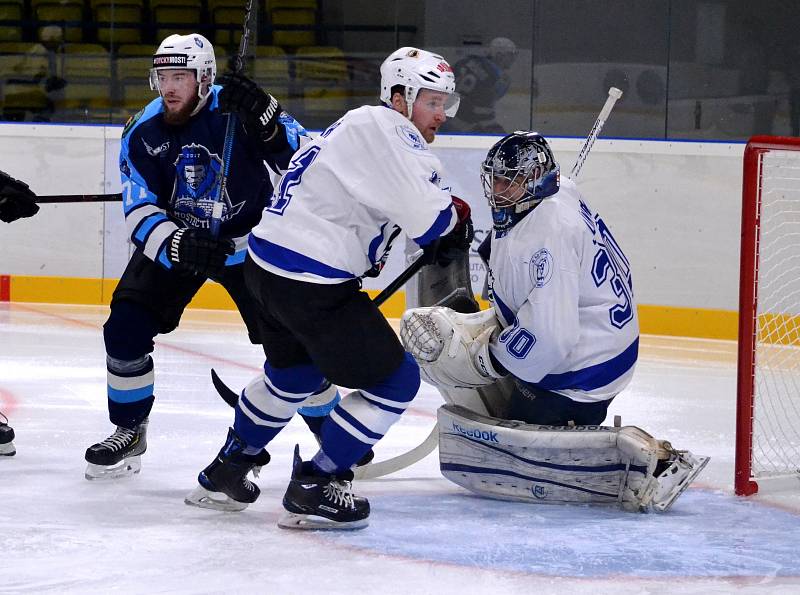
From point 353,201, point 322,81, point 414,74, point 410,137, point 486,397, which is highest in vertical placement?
point 322,81

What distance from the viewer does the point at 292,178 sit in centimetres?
278

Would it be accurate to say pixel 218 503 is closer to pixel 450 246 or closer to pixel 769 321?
pixel 450 246

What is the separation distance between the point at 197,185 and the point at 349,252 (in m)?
0.77

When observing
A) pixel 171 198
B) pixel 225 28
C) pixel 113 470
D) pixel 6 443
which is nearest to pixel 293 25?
pixel 225 28

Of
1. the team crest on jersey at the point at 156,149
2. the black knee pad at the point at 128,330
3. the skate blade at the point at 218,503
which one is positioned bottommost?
the skate blade at the point at 218,503

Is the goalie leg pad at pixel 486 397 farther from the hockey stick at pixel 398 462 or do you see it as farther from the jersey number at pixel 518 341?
the jersey number at pixel 518 341

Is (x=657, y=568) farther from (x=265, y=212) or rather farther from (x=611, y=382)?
(x=265, y=212)

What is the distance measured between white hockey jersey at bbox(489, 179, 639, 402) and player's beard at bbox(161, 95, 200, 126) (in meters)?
0.84

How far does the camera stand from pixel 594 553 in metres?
2.63

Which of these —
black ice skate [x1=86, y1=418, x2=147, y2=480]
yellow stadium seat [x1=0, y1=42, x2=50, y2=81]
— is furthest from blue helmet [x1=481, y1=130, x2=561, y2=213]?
yellow stadium seat [x1=0, y1=42, x2=50, y2=81]

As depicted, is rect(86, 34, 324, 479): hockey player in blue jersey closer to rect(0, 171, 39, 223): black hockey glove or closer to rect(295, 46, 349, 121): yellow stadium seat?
rect(0, 171, 39, 223): black hockey glove

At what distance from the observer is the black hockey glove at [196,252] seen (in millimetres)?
3139

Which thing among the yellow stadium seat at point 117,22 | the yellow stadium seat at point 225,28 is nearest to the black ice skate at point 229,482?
the yellow stadium seat at point 117,22

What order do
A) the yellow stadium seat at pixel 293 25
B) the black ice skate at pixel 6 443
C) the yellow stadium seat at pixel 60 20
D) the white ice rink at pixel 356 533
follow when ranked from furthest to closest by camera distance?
the yellow stadium seat at pixel 60 20 < the yellow stadium seat at pixel 293 25 < the black ice skate at pixel 6 443 < the white ice rink at pixel 356 533
